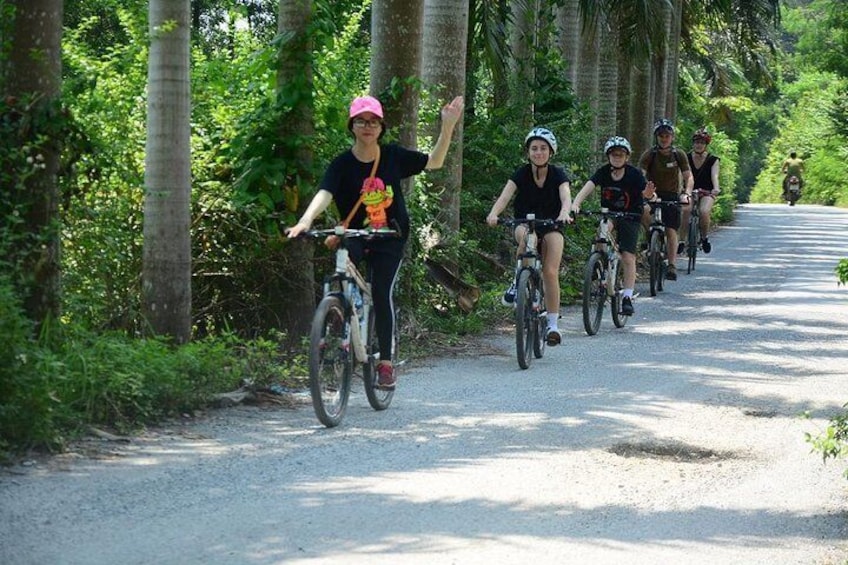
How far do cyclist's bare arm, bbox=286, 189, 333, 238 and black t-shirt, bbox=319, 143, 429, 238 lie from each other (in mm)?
116

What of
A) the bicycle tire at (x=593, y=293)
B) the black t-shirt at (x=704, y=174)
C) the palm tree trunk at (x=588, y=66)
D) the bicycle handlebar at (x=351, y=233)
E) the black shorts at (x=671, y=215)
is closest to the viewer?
the bicycle handlebar at (x=351, y=233)

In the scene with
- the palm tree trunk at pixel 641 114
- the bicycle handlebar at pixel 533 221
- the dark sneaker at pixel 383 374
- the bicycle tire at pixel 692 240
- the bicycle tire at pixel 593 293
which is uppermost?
the palm tree trunk at pixel 641 114

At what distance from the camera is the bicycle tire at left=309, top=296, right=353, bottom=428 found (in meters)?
8.97

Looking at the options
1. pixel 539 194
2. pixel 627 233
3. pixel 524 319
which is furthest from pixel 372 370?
pixel 627 233

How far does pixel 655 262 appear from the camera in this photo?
19672mm

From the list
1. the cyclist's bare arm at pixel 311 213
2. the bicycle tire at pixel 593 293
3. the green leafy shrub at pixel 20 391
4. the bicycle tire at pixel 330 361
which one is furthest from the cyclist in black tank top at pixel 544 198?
the green leafy shrub at pixel 20 391

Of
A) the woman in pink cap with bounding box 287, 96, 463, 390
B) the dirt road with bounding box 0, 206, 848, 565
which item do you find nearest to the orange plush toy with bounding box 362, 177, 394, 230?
the woman in pink cap with bounding box 287, 96, 463, 390

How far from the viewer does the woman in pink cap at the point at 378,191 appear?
9695mm

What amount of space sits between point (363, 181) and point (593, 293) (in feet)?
19.0

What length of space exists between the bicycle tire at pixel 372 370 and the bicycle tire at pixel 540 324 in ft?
10.0

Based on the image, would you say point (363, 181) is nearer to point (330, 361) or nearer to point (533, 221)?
point (330, 361)

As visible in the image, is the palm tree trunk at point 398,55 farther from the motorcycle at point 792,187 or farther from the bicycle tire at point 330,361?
the motorcycle at point 792,187

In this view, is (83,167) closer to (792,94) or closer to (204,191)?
(204,191)

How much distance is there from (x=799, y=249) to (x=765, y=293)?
1061cm
